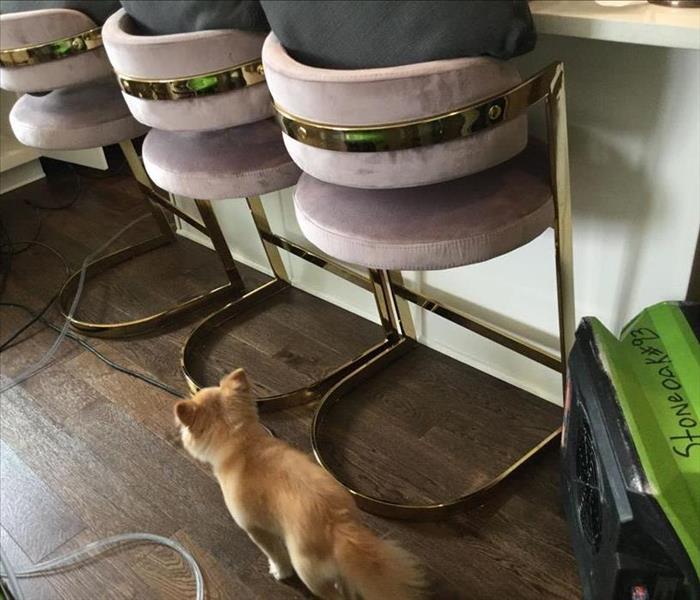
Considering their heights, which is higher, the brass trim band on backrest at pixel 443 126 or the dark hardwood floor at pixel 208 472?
Answer: the brass trim band on backrest at pixel 443 126

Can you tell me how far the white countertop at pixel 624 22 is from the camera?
2.90ft

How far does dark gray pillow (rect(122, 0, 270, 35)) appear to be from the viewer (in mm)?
1218

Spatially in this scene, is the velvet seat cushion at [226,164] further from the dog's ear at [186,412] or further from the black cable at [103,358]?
the black cable at [103,358]

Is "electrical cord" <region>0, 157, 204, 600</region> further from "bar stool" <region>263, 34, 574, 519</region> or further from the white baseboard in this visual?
"bar stool" <region>263, 34, 574, 519</region>

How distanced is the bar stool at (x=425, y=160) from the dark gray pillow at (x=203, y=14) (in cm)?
13

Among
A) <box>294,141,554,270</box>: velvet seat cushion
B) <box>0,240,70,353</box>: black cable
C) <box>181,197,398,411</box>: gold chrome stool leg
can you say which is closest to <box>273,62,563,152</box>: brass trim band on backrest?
<box>294,141,554,270</box>: velvet seat cushion

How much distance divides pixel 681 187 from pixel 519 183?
26cm

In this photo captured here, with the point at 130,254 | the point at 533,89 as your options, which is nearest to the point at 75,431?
the point at 130,254

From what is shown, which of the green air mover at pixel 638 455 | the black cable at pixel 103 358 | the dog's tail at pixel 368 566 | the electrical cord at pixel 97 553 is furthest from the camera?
the black cable at pixel 103 358

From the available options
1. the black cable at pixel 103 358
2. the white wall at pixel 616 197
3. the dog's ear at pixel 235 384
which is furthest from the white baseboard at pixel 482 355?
the dog's ear at pixel 235 384

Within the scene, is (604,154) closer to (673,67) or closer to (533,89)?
(673,67)

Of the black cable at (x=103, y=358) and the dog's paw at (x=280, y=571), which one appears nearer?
the dog's paw at (x=280, y=571)

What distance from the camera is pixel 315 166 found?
1.08 meters

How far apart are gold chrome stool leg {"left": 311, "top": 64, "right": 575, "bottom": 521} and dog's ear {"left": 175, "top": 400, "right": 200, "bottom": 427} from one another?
14.8 inches
